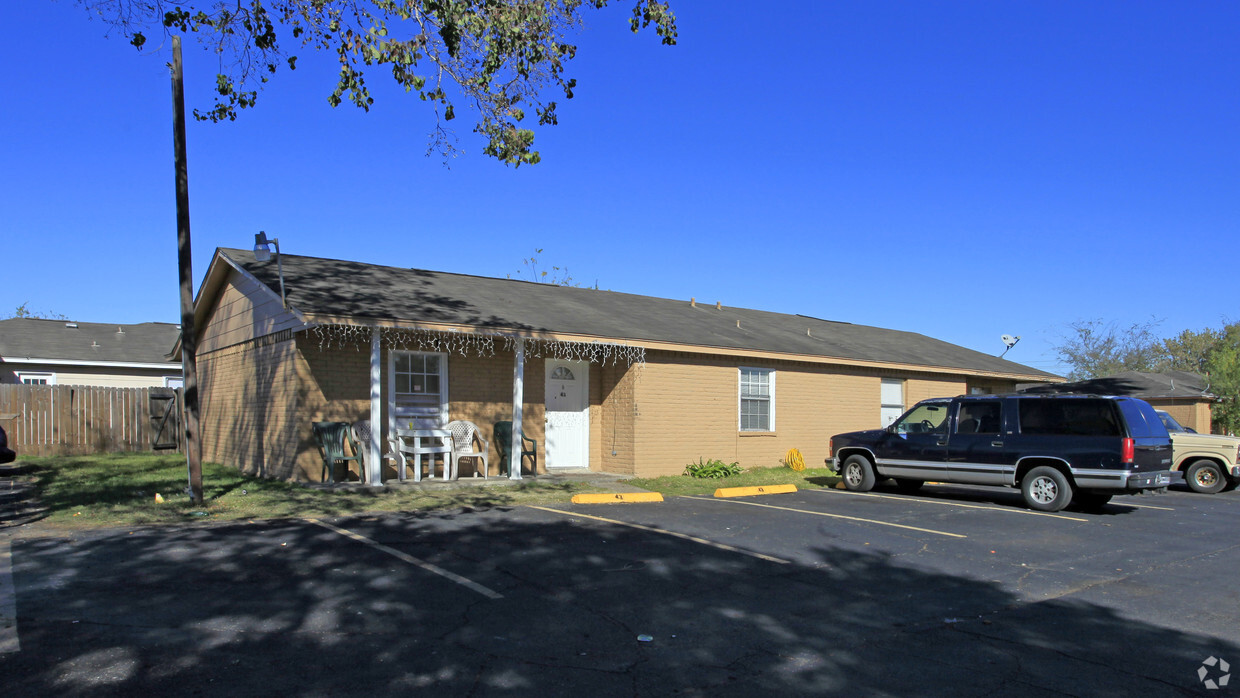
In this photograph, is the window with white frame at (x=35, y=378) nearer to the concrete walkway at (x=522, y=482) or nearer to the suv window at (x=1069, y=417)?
the concrete walkway at (x=522, y=482)

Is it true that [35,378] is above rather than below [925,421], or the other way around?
above

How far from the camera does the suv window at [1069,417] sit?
488 inches

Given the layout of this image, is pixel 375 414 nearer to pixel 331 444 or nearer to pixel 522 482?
pixel 331 444

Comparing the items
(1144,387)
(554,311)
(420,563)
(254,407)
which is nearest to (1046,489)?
(554,311)

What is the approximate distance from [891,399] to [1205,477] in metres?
7.09

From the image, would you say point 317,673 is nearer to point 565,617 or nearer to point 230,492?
point 565,617

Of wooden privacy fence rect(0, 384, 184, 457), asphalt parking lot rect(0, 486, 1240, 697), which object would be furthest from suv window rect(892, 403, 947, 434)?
wooden privacy fence rect(0, 384, 184, 457)

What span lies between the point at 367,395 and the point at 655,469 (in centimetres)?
580

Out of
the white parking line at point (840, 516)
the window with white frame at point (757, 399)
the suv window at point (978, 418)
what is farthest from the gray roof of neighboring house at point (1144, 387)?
the white parking line at point (840, 516)

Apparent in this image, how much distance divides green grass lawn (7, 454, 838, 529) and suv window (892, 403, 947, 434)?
2496mm

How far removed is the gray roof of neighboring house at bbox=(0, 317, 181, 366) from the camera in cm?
2781

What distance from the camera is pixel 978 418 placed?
13.7 meters

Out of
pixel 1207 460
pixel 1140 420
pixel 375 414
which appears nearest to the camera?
pixel 1140 420

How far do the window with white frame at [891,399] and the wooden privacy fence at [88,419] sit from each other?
18.3 metres
